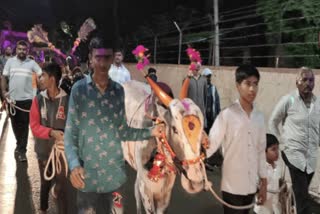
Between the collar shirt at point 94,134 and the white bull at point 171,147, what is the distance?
514 mm

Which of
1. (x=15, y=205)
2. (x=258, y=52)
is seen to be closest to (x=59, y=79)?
(x=15, y=205)

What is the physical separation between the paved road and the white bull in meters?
1.37

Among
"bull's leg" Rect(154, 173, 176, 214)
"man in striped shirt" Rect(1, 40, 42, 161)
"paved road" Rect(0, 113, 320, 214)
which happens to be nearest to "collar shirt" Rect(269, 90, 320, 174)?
"bull's leg" Rect(154, 173, 176, 214)

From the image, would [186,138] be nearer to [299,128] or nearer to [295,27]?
[299,128]


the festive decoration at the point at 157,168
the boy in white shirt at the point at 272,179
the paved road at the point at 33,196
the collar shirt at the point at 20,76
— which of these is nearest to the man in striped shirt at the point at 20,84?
the collar shirt at the point at 20,76

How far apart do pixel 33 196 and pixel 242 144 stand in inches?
153

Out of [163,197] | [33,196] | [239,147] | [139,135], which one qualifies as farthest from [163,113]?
[33,196]

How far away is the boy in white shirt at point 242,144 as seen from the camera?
4.27m

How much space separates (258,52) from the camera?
11852mm

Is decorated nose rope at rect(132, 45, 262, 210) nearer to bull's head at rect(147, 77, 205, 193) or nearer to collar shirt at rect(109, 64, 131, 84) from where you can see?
bull's head at rect(147, 77, 205, 193)

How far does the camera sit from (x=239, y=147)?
4262mm

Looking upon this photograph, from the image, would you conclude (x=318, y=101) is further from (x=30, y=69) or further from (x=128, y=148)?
(x=30, y=69)

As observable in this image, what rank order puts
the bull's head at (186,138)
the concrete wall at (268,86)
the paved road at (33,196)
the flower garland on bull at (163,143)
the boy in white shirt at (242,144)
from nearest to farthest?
the bull's head at (186,138) < the flower garland on bull at (163,143) < the boy in white shirt at (242,144) < the paved road at (33,196) < the concrete wall at (268,86)

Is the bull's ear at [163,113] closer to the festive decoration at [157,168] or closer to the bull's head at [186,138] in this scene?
the bull's head at [186,138]
